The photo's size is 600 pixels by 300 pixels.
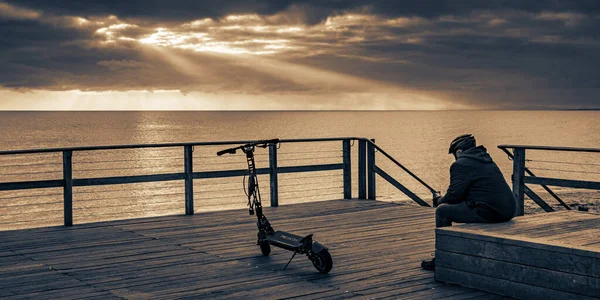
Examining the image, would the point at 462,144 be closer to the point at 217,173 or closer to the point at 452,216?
the point at 452,216

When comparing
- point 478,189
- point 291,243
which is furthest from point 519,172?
point 291,243

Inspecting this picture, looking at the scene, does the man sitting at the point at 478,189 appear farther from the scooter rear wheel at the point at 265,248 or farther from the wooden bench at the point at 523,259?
the scooter rear wheel at the point at 265,248

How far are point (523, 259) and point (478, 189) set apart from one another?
3.56 feet

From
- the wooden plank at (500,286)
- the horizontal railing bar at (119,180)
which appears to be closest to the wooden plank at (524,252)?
the wooden plank at (500,286)

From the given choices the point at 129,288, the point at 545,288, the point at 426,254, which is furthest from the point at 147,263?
the point at 545,288

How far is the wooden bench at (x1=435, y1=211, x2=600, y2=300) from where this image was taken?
555 cm

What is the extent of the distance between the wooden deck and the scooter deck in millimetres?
236

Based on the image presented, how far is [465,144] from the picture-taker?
277 inches

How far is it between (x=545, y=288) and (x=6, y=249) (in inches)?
243

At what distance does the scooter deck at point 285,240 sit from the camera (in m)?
7.17

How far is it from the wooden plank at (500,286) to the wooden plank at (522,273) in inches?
1.2

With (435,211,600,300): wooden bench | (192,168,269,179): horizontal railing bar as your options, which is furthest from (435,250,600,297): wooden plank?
(192,168,269,179): horizontal railing bar

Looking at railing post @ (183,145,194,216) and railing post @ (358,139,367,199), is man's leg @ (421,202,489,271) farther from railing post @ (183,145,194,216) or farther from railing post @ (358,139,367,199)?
railing post @ (358,139,367,199)

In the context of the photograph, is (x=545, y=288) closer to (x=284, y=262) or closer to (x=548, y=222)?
(x=548, y=222)
